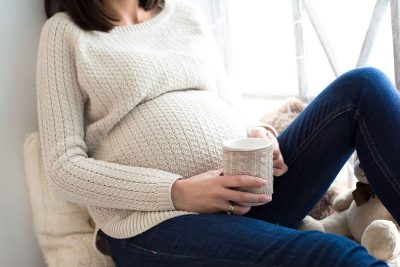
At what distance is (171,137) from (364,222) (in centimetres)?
56

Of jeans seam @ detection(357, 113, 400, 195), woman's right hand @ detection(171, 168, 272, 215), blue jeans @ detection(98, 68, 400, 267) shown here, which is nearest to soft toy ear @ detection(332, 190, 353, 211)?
blue jeans @ detection(98, 68, 400, 267)

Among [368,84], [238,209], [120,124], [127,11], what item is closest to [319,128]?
[368,84]

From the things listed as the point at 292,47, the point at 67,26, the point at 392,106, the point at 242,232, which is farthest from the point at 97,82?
→ the point at 292,47

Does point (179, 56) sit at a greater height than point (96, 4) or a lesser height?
lesser

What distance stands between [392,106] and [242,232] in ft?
1.28

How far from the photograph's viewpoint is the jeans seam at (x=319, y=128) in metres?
0.94

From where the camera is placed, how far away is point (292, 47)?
1.80m

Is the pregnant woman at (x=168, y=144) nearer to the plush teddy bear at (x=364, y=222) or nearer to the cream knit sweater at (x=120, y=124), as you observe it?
the cream knit sweater at (x=120, y=124)

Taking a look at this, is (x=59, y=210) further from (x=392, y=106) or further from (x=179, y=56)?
(x=392, y=106)

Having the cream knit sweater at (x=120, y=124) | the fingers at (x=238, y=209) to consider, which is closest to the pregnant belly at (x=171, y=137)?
the cream knit sweater at (x=120, y=124)

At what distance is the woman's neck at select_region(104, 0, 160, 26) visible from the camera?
3.65ft

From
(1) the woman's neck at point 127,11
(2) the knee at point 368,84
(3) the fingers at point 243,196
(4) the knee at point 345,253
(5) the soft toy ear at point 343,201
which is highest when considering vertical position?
(1) the woman's neck at point 127,11

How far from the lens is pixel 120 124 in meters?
0.99

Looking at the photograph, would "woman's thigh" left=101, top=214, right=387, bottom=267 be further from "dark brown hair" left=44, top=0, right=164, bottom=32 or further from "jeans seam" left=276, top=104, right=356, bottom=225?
"dark brown hair" left=44, top=0, right=164, bottom=32
